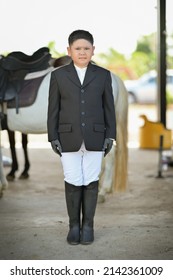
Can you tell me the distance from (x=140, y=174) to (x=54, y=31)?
4.93 m

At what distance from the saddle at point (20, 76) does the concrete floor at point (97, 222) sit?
0.89 m

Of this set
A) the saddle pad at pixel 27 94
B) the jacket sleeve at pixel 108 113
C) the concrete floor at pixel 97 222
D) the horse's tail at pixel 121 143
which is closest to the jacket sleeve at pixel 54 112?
the jacket sleeve at pixel 108 113

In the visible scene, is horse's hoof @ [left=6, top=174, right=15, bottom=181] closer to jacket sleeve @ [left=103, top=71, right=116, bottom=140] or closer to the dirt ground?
the dirt ground

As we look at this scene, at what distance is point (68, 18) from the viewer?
373 inches

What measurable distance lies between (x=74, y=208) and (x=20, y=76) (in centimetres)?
212

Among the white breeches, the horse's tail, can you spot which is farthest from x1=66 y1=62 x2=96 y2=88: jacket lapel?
the horse's tail

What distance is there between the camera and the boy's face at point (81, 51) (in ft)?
9.59

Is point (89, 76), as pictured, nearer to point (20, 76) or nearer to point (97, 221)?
point (97, 221)

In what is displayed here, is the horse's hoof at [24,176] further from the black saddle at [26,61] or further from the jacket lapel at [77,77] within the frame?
the jacket lapel at [77,77]

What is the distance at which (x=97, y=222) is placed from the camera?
3.81 metres

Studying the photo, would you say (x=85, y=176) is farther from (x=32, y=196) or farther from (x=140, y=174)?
(x=140, y=174)

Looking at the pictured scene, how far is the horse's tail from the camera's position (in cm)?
446

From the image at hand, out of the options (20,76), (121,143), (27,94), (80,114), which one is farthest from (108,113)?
(20,76)

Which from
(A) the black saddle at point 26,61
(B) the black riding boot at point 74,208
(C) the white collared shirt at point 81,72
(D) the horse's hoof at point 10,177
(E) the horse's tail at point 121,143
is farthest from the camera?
(D) the horse's hoof at point 10,177
